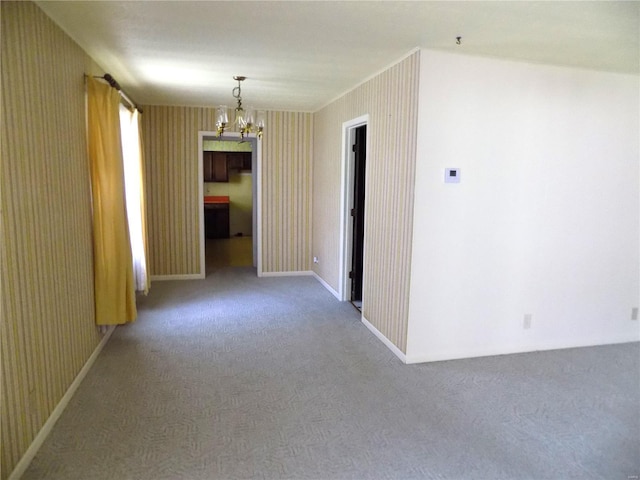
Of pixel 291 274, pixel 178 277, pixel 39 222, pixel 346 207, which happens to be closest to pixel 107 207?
pixel 39 222

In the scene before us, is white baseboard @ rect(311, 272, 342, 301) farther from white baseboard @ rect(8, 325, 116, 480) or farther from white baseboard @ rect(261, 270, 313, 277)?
white baseboard @ rect(8, 325, 116, 480)

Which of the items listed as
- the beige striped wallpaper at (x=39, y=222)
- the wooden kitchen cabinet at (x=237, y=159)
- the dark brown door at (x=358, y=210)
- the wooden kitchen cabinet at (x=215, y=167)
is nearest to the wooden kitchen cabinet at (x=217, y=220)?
the wooden kitchen cabinet at (x=215, y=167)

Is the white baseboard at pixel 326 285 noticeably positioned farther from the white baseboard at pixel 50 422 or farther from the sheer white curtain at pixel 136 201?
the white baseboard at pixel 50 422

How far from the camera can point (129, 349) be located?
11.7 feet

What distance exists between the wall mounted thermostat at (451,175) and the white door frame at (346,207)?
170 centimetres

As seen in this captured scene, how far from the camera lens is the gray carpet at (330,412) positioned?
2.17 metres

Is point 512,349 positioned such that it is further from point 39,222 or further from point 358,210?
point 39,222

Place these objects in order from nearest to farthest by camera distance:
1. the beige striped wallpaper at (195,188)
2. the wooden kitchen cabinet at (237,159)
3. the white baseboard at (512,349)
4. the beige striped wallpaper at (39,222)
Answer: the beige striped wallpaper at (39,222) → the white baseboard at (512,349) → the beige striped wallpaper at (195,188) → the wooden kitchen cabinet at (237,159)

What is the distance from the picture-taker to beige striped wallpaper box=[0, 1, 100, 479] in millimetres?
2008

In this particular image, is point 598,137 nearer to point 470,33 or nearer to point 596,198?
point 596,198

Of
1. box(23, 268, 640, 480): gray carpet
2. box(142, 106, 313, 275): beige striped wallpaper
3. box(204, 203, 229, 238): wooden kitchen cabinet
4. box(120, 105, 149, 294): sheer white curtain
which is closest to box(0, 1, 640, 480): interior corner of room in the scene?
box(23, 268, 640, 480): gray carpet

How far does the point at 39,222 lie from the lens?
7.68 ft

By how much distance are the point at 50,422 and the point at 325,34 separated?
2962 millimetres

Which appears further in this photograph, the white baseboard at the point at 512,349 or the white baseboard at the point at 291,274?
the white baseboard at the point at 291,274
